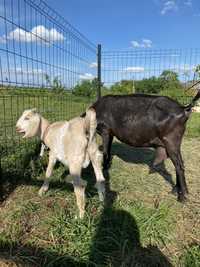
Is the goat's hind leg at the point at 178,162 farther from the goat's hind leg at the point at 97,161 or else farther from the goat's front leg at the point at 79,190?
the goat's front leg at the point at 79,190

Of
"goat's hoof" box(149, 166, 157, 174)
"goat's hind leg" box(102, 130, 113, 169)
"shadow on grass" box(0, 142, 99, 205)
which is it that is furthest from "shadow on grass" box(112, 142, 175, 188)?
"shadow on grass" box(0, 142, 99, 205)

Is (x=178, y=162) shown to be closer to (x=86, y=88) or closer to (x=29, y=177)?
(x=29, y=177)

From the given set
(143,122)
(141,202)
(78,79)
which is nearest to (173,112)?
(143,122)

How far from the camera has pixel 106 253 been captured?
2.65m

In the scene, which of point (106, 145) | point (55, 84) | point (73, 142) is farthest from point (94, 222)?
point (55, 84)

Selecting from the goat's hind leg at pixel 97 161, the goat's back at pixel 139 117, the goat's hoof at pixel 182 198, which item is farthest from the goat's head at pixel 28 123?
the goat's hoof at pixel 182 198

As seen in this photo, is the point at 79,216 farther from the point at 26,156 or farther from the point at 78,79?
the point at 78,79

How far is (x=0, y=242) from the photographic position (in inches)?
106

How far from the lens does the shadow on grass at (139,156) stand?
5.17m

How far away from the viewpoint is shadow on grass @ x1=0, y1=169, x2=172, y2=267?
8.11 feet

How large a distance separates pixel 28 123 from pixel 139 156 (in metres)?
3.09

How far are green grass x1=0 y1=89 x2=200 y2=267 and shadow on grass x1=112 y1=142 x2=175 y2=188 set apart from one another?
27 centimetres

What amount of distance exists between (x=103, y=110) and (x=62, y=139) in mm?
1502

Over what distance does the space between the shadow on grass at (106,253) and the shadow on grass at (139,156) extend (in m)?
2.02
